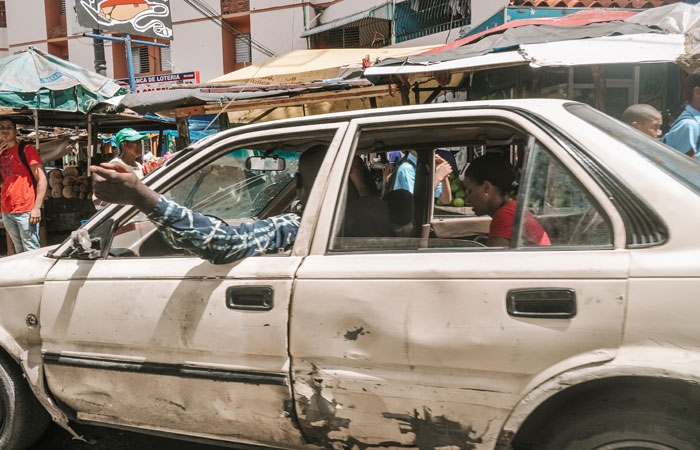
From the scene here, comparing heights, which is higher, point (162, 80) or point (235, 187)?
point (162, 80)

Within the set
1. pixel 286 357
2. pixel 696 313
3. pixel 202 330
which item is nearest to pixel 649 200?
pixel 696 313

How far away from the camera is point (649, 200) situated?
5.33 feet

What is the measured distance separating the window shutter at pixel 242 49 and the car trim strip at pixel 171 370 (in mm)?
17635

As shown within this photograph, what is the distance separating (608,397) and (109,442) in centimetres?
257

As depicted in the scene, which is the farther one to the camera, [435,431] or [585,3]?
[585,3]

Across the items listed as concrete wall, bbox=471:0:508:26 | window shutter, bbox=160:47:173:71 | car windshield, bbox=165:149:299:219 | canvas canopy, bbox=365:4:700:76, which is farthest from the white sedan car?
window shutter, bbox=160:47:173:71

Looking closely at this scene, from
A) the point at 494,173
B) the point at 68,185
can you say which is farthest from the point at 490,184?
the point at 68,185

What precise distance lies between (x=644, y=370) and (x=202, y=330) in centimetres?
154

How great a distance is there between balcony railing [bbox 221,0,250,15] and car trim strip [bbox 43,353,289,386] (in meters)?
17.8

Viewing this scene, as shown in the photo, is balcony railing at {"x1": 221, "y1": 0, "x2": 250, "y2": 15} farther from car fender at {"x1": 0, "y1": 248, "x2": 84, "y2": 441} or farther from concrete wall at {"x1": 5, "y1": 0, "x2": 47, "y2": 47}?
car fender at {"x1": 0, "y1": 248, "x2": 84, "y2": 441}

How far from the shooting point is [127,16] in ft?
38.3

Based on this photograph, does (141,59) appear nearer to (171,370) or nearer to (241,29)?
(241,29)

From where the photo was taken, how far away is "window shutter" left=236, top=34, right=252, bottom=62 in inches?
729

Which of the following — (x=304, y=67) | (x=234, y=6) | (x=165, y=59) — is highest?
(x=234, y=6)
